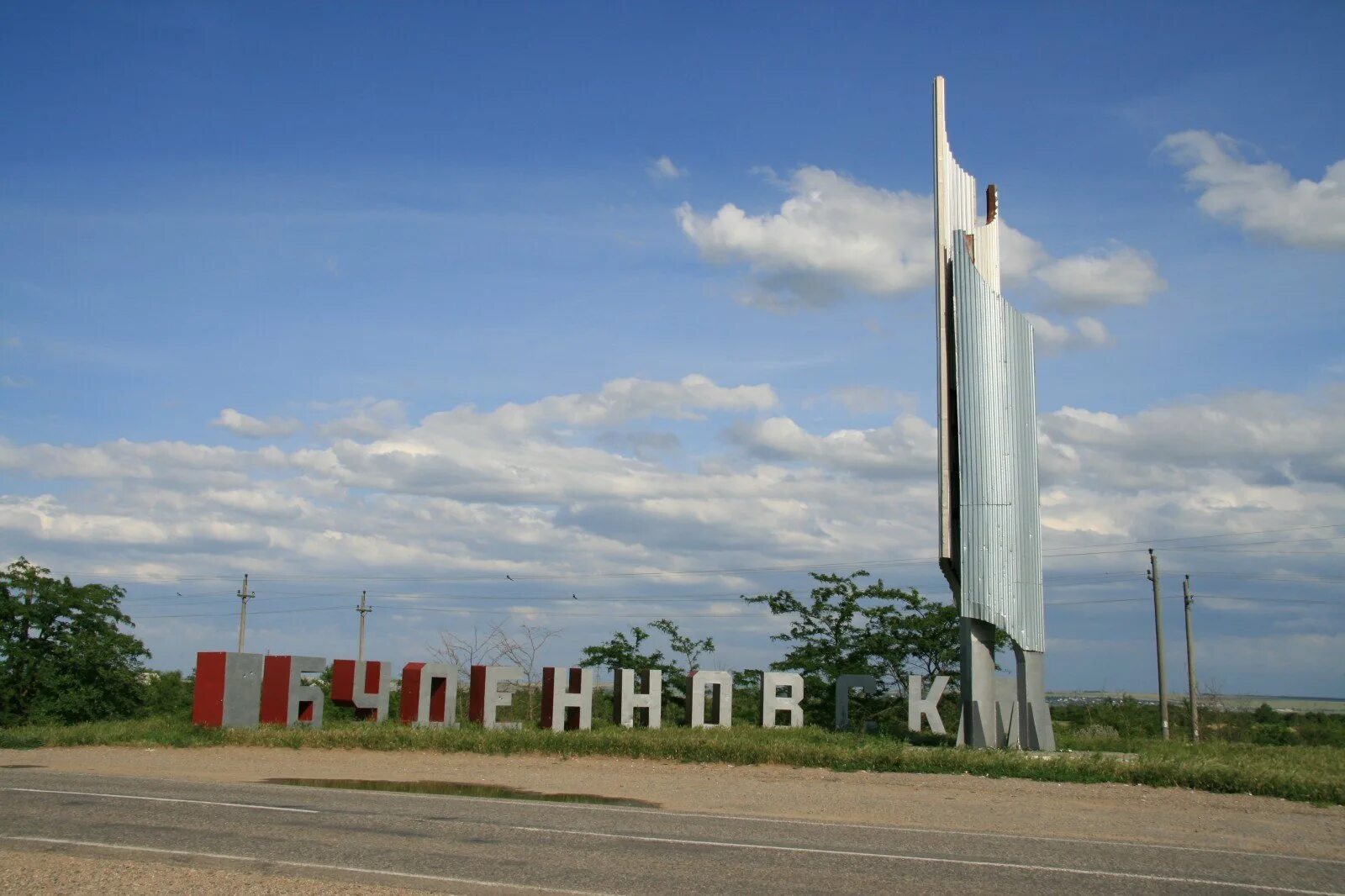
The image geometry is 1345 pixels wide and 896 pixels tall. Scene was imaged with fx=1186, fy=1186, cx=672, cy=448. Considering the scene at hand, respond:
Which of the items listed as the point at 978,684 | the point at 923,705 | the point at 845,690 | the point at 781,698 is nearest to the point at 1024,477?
the point at 978,684

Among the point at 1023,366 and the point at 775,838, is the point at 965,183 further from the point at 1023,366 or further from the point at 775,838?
the point at 775,838

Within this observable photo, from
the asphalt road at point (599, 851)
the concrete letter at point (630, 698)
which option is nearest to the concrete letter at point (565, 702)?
the concrete letter at point (630, 698)

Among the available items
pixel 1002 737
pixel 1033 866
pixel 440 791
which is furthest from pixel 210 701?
pixel 1033 866

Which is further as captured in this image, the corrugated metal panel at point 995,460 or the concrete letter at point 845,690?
the concrete letter at point 845,690

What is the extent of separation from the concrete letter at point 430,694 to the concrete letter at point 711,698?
226 inches

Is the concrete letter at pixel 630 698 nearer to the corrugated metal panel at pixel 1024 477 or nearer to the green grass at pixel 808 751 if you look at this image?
the green grass at pixel 808 751

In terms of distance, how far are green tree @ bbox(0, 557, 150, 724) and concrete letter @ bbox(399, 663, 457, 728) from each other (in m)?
12.7

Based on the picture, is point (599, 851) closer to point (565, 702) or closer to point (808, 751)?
point (808, 751)

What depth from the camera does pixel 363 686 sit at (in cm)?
2928

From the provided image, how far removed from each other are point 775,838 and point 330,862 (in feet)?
15.7

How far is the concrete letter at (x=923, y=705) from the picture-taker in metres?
25.9

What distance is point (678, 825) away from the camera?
1434cm

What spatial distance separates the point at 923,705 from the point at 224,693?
1603 cm

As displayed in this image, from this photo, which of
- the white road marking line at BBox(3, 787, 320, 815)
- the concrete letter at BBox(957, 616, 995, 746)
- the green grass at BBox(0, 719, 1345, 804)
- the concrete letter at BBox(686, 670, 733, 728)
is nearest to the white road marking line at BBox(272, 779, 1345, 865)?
the white road marking line at BBox(3, 787, 320, 815)
